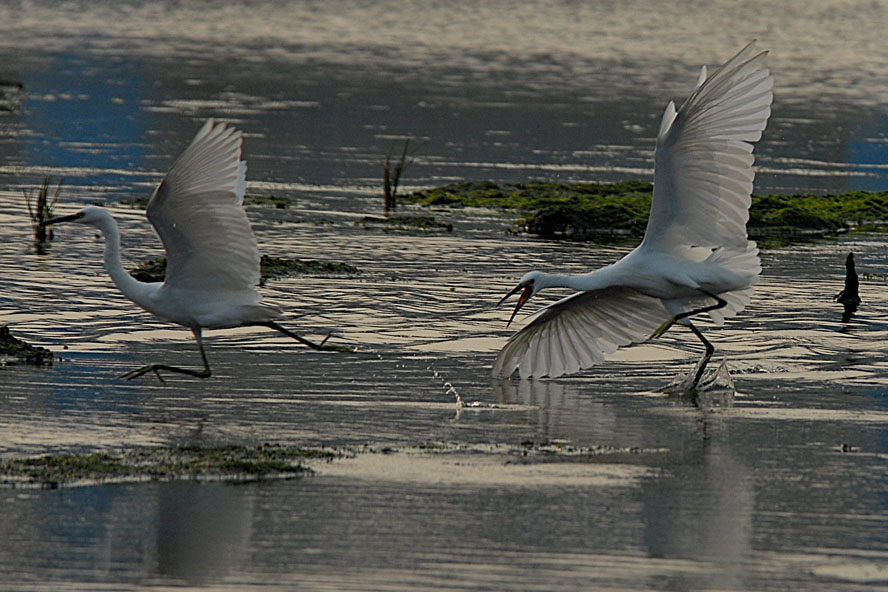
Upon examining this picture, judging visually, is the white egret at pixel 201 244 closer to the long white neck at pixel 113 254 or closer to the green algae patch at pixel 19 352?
the long white neck at pixel 113 254

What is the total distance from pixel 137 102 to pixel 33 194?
46.0 feet

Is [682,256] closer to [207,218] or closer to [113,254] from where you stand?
[207,218]

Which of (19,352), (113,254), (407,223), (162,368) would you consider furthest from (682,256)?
(407,223)

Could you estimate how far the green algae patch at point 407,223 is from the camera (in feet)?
69.4

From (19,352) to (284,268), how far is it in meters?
5.29

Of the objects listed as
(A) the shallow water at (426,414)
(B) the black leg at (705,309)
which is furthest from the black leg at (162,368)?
(B) the black leg at (705,309)

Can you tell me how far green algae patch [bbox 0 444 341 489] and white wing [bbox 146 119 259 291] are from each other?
178 cm

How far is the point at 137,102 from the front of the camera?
36.1 meters

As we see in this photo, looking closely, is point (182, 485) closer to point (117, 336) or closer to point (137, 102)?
point (117, 336)

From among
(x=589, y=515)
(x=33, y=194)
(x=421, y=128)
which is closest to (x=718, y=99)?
(x=589, y=515)

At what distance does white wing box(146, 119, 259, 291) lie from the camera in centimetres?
1031

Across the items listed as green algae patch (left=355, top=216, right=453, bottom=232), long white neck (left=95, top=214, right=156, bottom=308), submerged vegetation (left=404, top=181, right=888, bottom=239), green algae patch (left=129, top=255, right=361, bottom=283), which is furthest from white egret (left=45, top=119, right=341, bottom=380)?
submerged vegetation (left=404, top=181, right=888, bottom=239)

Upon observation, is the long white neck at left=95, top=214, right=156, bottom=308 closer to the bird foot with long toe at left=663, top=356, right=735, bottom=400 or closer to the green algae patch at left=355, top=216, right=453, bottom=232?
the bird foot with long toe at left=663, top=356, right=735, bottom=400

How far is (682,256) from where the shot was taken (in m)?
12.6
